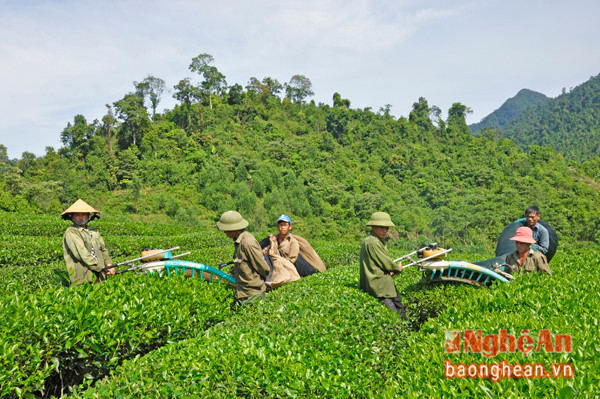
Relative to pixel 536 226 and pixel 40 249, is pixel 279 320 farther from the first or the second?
pixel 40 249

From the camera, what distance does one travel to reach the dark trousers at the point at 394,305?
5136 mm

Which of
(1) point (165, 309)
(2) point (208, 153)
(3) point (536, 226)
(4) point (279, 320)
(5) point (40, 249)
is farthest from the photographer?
(2) point (208, 153)

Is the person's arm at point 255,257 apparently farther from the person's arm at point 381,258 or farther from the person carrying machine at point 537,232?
the person carrying machine at point 537,232

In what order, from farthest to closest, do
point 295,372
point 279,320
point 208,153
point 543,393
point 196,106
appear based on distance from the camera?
point 196,106, point 208,153, point 279,320, point 295,372, point 543,393

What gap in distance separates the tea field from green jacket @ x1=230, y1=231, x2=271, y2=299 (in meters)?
0.29

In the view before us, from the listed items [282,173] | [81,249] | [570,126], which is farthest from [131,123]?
[570,126]

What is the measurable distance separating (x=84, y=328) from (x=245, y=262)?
2.07 m

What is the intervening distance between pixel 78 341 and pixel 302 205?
124 feet

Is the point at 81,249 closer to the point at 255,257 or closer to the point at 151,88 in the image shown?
the point at 255,257

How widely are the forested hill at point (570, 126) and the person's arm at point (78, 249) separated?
313 feet

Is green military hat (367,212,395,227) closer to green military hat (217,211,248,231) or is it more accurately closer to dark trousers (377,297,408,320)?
dark trousers (377,297,408,320)

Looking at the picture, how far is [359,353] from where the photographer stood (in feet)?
13.0

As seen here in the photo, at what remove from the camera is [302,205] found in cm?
4191

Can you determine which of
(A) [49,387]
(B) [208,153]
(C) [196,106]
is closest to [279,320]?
(A) [49,387]
